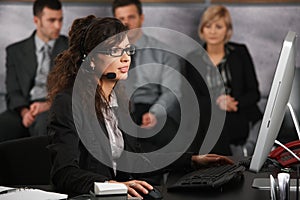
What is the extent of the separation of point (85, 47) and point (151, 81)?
2.74 metres

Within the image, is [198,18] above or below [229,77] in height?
above

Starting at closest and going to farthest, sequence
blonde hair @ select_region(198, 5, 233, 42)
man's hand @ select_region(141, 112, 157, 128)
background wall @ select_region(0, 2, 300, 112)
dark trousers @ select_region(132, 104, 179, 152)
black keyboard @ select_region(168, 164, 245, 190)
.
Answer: black keyboard @ select_region(168, 164, 245, 190), dark trousers @ select_region(132, 104, 179, 152), man's hand @ select_region(141, 112, 157, 128), blonde hair @ select_region(198, 5, 233, 42), background wall @ select_region(0, 2, 300, 112)

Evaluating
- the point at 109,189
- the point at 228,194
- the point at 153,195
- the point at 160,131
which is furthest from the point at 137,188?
the point at 160,131

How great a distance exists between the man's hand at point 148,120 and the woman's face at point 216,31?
77 cm

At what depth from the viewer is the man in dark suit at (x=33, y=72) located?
18.2ft

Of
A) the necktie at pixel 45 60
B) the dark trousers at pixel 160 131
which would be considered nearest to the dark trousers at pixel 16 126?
the necktie at pixel 45 60

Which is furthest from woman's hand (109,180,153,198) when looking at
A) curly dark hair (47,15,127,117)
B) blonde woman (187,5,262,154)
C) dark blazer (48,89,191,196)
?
blonde woman (187,5,262,154)

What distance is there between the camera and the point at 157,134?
5320 mm

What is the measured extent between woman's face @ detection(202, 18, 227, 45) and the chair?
2.88 m

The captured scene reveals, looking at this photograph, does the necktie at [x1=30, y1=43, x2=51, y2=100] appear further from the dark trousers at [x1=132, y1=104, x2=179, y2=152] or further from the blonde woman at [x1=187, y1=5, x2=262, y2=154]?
the blonde woman at [x1=187, y1=5, x2=262, y2=154]

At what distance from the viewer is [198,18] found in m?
5.68

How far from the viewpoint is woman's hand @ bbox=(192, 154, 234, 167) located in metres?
2.76

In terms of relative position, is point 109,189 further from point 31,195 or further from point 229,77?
A: point 229,77

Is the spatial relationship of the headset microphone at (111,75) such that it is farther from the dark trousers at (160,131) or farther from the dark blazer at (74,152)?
the dark trousers at (160,131)
